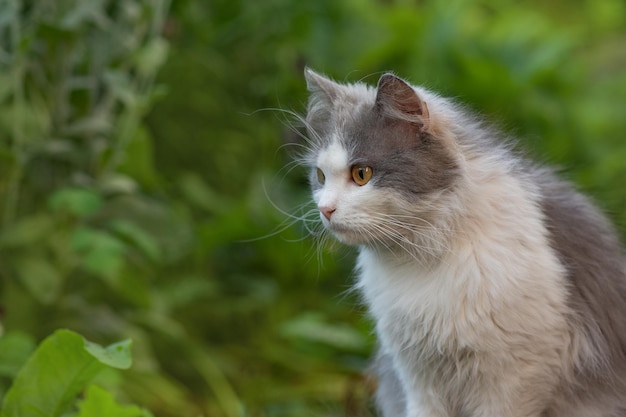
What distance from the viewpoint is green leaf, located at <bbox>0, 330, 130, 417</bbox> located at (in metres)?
2.19

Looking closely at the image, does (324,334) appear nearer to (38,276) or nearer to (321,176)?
(38,276)

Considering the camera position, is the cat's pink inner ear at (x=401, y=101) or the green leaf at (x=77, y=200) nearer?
the cat's pink inner ear at (x=401, y=101)

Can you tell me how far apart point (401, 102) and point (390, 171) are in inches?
5.7

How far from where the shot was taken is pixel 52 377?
2229 millimetres

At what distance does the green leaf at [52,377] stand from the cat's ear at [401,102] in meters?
0.83

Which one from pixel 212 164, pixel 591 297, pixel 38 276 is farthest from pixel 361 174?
pixel 212 164

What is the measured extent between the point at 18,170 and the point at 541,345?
1666 mm

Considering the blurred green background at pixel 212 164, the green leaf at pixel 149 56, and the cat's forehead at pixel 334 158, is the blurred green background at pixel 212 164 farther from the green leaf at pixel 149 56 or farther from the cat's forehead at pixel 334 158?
the cat's forehead at pixel 334 158

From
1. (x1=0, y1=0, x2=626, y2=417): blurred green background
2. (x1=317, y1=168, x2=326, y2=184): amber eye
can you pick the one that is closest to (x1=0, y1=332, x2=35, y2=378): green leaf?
(x1=0, y1=0, x2=626, y2=417): blurred green background

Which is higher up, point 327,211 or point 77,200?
point 327,211

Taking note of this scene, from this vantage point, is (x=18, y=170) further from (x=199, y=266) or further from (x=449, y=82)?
(x=449, y=82)

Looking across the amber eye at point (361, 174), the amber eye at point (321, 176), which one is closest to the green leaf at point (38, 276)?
the amber eye at point (321, 176)

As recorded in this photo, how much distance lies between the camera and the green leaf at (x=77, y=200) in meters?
2.85

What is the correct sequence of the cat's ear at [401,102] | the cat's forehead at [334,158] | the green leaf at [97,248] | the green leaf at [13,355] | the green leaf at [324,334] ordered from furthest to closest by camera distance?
1. the green leaf at [324,334]
2. the green leaf at [97,248]
3. the green leaf at [13,355]
4. the cat's forehead at [334,158]
5. the cat's ear at [401,102]
